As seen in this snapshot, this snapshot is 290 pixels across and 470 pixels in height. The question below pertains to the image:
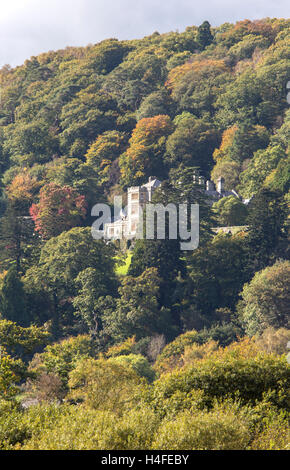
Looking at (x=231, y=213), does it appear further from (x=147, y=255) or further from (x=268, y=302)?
(x=268, y=302)

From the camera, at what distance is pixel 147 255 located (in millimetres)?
77062

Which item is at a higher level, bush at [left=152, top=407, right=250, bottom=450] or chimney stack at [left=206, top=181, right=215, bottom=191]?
chimney stack at [left=206, top=181, right=215, bottom=191]

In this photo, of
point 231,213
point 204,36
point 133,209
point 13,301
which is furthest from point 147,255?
point 204,36

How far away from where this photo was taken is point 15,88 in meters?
145

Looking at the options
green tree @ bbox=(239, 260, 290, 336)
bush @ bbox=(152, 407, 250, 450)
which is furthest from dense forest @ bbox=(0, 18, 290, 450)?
green tree @ bbox=(239, 260, 290, 336)

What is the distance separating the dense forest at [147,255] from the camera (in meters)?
30.8

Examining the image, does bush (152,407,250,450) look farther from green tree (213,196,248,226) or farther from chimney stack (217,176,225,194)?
chimney stack (217,176,225,194)

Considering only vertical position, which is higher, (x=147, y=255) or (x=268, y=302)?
(x=147, y=255)

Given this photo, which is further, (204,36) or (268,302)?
(204,36)

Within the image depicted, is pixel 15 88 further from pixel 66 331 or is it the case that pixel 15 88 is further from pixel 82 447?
pixel 82 447

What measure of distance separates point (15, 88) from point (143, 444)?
413 ft

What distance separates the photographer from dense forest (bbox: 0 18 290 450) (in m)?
30.8

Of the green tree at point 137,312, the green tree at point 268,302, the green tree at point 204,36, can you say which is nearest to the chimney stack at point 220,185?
the green tree at point 137,312

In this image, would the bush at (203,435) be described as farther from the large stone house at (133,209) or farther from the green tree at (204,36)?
the green tree at (204,36)
